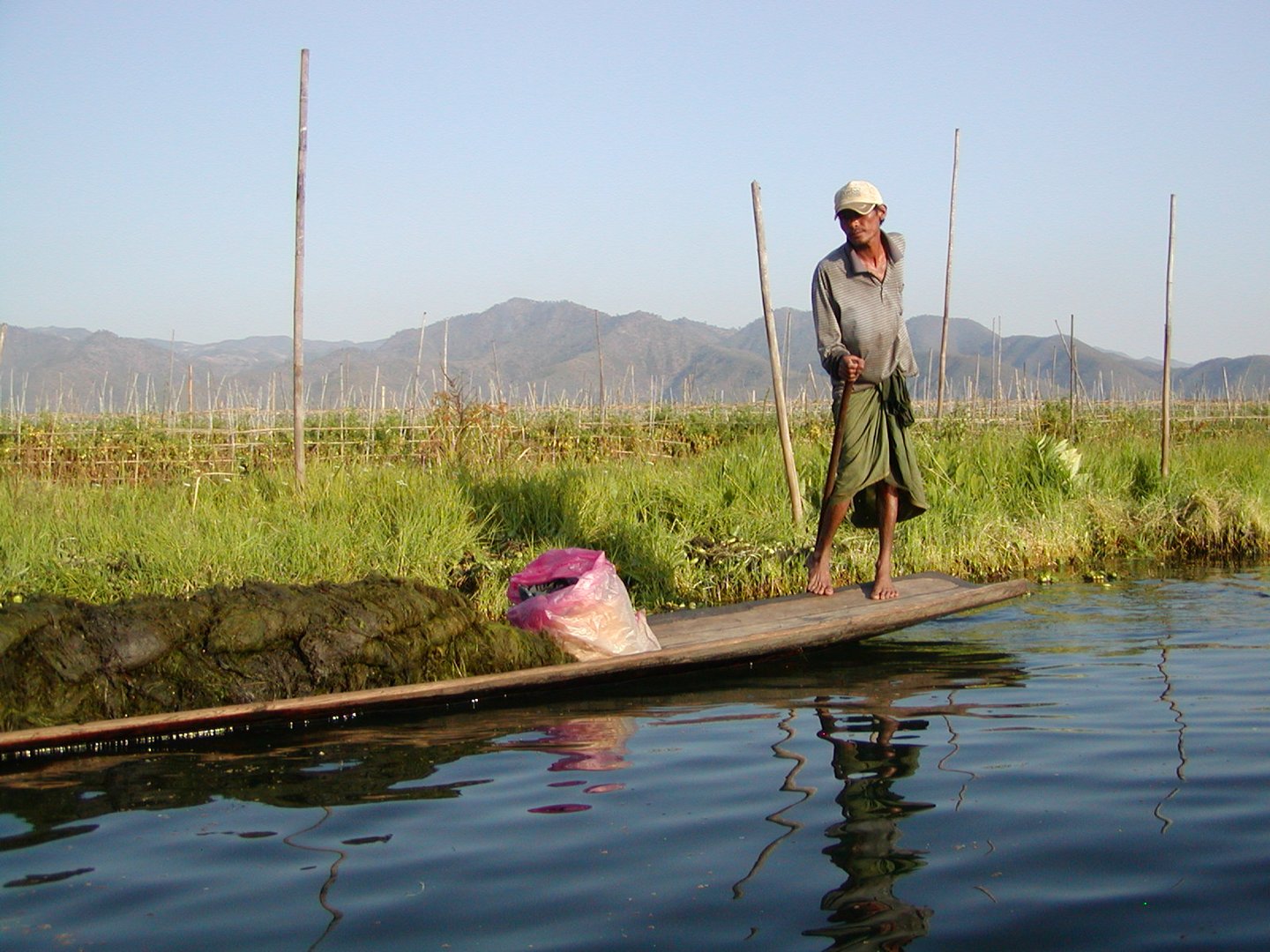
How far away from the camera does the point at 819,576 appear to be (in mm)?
5633

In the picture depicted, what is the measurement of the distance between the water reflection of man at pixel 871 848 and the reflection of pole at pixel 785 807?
0.29 feet

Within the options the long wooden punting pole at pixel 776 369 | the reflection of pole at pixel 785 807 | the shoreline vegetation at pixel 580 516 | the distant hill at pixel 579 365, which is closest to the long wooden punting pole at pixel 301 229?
the shoreline vegetation at pixel 580 516

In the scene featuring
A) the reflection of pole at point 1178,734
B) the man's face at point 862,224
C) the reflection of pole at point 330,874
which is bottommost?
the reflection of pole at point 330,874

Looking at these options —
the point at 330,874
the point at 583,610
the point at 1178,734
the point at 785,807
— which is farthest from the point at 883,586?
the point at 330,874

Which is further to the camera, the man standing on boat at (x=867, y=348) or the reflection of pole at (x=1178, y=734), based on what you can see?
the man standing on boat at (x=867, y=348)

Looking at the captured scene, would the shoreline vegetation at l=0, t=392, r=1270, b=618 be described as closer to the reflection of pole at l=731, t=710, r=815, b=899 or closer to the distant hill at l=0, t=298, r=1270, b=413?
the reflection of pole at l=731, t=710, r=815, b=899

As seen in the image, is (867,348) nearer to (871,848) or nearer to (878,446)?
(878,446)

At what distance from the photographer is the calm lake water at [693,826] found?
238cm

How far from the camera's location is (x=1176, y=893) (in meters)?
2.47

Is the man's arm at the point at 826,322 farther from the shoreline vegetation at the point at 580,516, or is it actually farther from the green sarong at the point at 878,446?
the shoreline vegetation at the point at 580,516

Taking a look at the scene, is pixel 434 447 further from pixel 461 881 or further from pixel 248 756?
pixel 461 881

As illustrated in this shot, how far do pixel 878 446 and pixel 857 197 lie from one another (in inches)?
39.5

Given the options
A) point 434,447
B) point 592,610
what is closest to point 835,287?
point 592,610

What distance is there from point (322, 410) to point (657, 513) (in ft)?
26.5
